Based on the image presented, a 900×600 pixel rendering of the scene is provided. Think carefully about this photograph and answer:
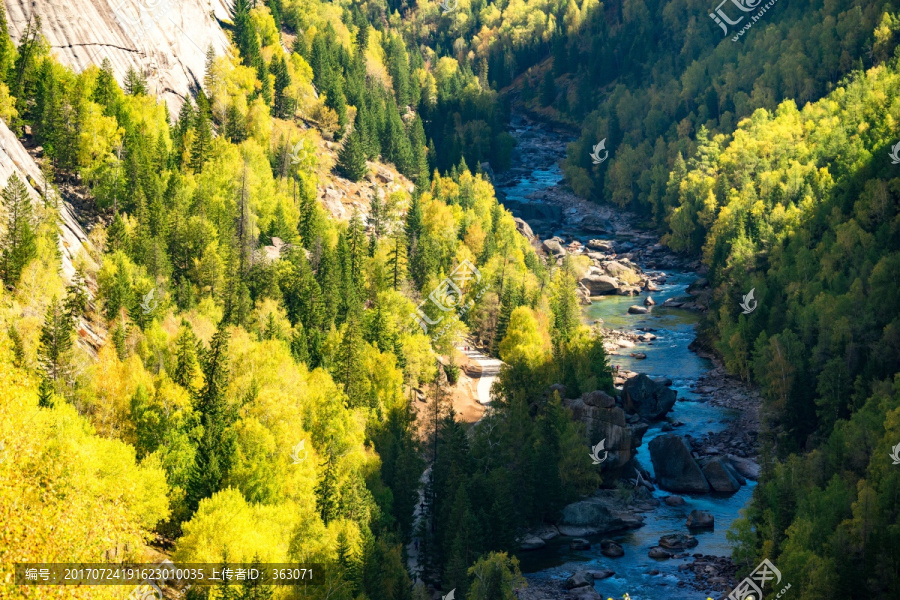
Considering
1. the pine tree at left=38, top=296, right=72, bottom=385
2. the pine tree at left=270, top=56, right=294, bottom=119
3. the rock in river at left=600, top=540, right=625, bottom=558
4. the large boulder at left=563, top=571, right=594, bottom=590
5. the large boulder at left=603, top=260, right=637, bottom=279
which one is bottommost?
the large boulder at left=563, top=571, right=594, bottom=590

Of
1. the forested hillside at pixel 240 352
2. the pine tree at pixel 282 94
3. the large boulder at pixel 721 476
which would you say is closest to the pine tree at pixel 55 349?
the forested hillside at pixel 240 352

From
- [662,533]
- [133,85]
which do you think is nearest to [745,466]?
[662,533]

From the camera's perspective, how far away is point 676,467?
102312 mm

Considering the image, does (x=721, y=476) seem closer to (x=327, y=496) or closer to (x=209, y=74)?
(x=327, y=496)

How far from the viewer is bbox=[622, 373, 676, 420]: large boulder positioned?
119m

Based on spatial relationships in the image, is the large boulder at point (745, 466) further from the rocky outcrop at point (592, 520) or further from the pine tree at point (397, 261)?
the pine tree at point (397, 261)

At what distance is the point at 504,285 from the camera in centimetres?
13100

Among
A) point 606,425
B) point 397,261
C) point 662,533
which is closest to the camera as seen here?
point 662,533

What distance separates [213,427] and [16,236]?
28560 mm

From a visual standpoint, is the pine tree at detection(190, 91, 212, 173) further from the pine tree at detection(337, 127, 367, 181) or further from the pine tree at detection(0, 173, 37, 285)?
the pine tree at detection(0, 173, 37, 285)

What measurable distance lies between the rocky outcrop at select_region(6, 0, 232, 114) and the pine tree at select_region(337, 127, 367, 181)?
2722cm

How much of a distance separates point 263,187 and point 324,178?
28091 mm

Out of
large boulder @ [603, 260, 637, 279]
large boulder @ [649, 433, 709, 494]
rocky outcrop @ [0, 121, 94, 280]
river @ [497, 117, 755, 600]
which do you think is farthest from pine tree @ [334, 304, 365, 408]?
large boulder @ [603, 260, 637, 279]

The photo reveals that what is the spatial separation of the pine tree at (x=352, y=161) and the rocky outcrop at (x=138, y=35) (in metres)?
27.2
